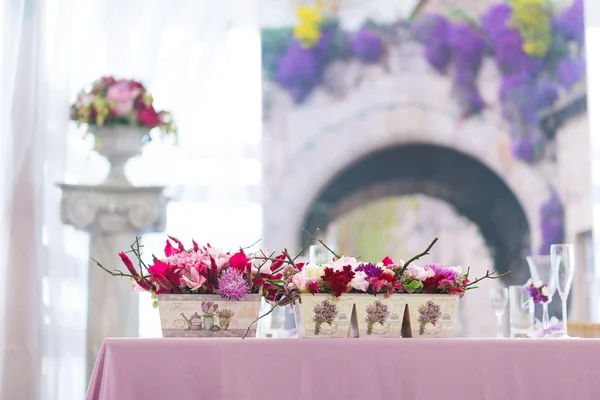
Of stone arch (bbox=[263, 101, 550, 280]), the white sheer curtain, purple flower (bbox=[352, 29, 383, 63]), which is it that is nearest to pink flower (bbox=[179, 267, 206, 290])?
the white sheer curtain

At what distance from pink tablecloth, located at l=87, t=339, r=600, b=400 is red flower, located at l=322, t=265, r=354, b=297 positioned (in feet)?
0.30

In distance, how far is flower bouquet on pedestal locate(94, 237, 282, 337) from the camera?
1683 millimetres

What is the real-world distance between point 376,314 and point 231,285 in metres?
0.27

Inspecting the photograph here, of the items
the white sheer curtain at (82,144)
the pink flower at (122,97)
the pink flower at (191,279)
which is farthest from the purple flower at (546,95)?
the pink flower at (191,279)

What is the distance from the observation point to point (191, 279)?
1.68 m

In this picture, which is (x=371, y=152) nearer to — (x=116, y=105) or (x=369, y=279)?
(x=116, y=105)

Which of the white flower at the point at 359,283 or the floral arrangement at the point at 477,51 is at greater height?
the floral arrangement at the point at 477,51

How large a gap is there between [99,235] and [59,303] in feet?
1.13

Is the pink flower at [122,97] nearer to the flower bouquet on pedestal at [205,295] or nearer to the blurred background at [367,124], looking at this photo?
the blurred background at [367,124]

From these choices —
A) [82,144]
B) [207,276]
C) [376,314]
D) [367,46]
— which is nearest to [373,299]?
[376,314]

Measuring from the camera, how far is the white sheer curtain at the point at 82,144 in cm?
361

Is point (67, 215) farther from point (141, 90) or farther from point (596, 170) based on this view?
point (596, 170)

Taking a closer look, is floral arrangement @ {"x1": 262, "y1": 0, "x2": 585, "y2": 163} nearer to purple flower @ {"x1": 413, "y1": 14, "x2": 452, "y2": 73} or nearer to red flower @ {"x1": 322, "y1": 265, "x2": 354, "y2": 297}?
purple flower @ {"x1": 413, "y1": 14, "x2": 452, "y2": 73}

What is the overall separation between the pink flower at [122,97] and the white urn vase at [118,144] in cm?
7
